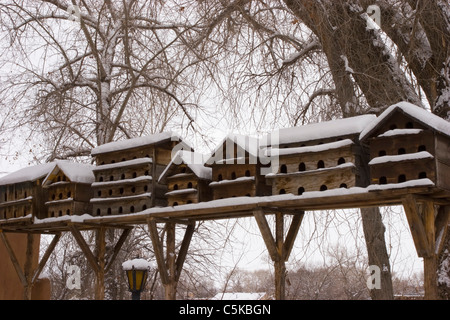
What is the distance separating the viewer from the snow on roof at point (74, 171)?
29.0 ft

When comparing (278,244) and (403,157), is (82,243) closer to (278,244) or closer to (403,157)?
(278,244)

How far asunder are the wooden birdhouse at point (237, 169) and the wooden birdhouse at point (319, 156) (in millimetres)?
165

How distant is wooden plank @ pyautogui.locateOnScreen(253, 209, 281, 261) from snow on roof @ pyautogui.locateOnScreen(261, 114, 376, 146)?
79 cm

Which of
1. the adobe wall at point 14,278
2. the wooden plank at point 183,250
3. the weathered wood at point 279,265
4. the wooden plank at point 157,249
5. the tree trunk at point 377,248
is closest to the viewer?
the weathered wood at point 279,265

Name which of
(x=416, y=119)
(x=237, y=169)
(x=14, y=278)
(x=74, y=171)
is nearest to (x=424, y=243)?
(x=416, y=119)

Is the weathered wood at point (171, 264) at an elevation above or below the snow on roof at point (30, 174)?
below

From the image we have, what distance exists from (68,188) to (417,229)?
200 inches

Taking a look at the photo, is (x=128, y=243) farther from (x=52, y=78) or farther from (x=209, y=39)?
(x=209, y=39)

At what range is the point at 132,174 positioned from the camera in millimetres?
8219

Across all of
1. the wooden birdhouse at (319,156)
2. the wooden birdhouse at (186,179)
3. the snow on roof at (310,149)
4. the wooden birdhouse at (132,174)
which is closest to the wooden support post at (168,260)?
the wooden birdhouse at (132,174)

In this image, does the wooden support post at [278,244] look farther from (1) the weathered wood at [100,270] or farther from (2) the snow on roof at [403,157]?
(1) the weathered wood at [100,270]

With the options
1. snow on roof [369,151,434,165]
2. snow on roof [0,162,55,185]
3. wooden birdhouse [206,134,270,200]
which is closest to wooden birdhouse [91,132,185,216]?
wooden birdhouse [206,134,270,200]

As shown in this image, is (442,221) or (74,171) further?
(74,171)

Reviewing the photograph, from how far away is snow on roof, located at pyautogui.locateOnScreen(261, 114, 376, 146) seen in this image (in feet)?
20.7
